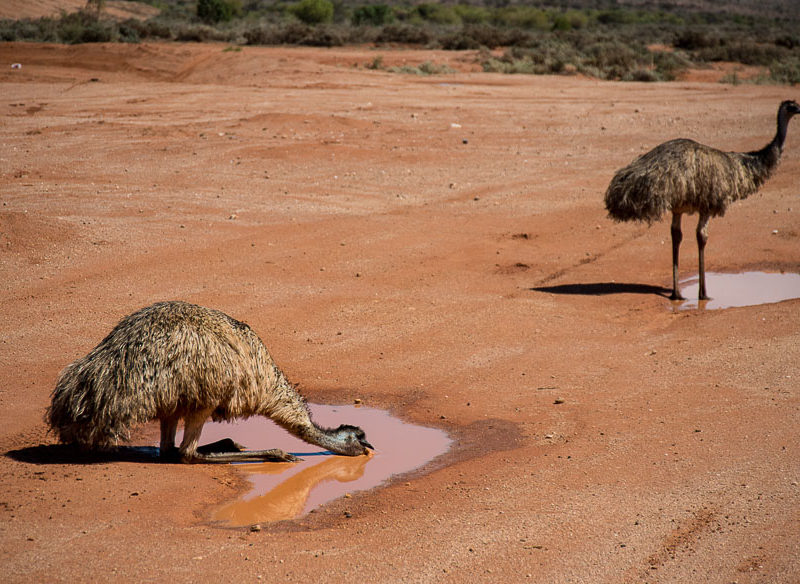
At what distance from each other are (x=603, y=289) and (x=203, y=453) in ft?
21.6

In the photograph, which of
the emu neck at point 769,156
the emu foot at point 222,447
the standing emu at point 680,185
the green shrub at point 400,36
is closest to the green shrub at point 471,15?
the green shrub at point 400,36

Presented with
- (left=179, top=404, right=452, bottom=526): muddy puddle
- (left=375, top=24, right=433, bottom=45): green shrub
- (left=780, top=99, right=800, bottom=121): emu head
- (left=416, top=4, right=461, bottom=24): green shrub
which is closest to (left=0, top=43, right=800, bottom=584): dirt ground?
(left=179, top=404, right=452, bottom=526): muddy puddle

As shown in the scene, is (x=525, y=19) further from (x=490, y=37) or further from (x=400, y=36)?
(x=400, y=36)

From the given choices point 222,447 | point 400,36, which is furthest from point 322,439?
point 400,36

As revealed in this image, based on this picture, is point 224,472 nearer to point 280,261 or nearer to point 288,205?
point 280,261

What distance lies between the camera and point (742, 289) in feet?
38.8

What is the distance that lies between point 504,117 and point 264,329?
13.8 m

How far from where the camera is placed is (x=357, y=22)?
174 feet

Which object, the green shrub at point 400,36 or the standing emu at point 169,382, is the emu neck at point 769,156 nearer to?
the standing emu at point 169,382

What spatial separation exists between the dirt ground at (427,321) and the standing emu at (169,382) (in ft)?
1.08

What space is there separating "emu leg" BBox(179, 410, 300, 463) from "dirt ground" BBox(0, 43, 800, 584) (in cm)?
12

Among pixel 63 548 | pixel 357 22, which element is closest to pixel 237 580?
pixel 63 548

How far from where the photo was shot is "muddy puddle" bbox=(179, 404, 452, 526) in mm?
6281

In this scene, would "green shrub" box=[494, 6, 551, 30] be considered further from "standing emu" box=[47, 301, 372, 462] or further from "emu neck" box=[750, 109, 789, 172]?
"standing emu" box=[47, 301, 372, 462]
